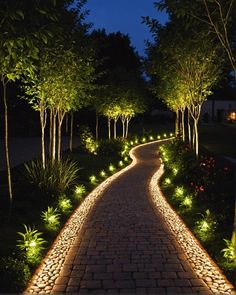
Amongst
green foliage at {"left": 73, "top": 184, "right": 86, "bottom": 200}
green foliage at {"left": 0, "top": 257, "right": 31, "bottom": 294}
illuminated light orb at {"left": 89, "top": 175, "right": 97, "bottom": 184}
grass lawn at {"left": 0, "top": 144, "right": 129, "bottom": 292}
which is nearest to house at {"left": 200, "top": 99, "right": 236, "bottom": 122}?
illuminated light orb at {"left": 89, "top": 175, "right": 97, "bottom": 184}

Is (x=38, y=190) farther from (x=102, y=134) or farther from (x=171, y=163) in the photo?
(x=102, y=134)

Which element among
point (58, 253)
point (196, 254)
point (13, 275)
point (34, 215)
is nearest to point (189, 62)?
point (34, 215)

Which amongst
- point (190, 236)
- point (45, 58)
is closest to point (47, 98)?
point (45, 58)

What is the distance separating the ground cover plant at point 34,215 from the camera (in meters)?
5.97

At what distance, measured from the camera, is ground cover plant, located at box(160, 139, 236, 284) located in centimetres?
708

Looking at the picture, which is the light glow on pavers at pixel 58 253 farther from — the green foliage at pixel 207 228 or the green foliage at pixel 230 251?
the green foliage at pixel 230 251

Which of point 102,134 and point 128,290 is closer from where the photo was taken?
point 128,290

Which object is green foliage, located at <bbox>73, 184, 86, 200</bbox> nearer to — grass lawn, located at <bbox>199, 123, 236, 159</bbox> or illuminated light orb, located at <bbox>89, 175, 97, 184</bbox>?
illuminated light orb, located at <bbox>89, 175, 97, 184</bbox>

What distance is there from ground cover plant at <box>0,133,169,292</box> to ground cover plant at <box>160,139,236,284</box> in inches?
109

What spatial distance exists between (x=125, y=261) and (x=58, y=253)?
128 cm

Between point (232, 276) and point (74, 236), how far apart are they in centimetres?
334

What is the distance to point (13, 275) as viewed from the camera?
5758 mm

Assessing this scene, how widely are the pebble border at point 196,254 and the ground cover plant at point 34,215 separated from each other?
7.87 feet

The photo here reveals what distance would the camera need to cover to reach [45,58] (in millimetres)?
11891
